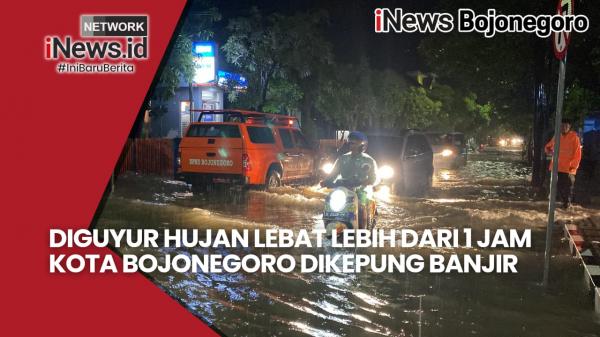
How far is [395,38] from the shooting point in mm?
43281

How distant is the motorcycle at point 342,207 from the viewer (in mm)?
8328

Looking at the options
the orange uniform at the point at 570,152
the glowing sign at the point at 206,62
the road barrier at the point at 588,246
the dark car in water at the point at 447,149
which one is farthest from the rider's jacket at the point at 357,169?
the glowing sign at the point at 206,62

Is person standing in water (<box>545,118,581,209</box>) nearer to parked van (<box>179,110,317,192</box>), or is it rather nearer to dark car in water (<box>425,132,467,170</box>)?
parked van (<box>179,110,317,192</box>)

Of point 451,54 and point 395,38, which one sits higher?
point 395,38

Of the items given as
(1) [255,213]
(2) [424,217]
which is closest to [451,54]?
(2) [424,217]

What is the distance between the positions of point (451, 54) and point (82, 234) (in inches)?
681

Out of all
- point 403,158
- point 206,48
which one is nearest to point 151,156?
point 206,48

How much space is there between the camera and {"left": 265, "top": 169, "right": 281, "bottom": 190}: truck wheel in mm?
13930

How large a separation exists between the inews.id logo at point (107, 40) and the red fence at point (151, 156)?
35.2 ft

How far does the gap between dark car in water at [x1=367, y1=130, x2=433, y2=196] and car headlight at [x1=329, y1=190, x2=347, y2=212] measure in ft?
18.0

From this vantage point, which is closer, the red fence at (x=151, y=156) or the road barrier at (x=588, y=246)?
the road barrier at (x=588, y=246)

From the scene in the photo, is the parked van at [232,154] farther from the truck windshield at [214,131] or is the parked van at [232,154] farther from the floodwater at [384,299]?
the floodwater at [384,299]

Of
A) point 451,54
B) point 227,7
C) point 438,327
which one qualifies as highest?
point 227,7

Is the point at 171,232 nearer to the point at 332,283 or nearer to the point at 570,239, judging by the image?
the point at 332,283
